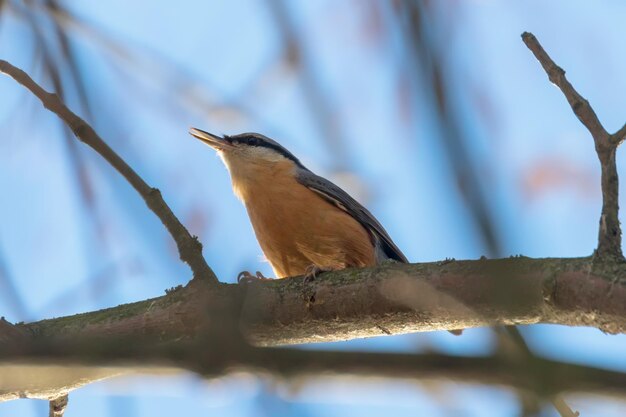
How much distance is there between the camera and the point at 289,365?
1367 millimetres

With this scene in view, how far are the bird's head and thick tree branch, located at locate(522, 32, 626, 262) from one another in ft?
8.68

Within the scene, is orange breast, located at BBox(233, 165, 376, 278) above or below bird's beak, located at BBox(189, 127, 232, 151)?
below

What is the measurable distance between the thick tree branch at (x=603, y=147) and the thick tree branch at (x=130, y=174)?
151 centimetres

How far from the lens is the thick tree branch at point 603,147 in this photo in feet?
9.53

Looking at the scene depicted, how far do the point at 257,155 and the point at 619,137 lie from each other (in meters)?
3.21

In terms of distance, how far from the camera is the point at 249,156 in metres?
5.83

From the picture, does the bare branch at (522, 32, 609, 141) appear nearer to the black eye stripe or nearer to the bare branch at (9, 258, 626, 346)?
the bare branch at (9, 258, 626, 346)

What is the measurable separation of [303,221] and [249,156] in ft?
3.23

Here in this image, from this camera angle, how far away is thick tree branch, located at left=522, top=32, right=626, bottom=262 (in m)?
2.91

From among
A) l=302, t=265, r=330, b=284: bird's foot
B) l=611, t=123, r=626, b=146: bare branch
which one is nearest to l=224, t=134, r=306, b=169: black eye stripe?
l=302, t=265, r=330, b=284: bird's foot

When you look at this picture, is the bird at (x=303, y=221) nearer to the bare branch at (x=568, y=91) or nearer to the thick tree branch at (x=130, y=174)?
the thick tree branch at (x=130, y=174)

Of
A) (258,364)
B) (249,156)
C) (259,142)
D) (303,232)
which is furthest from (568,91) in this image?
(259,142)

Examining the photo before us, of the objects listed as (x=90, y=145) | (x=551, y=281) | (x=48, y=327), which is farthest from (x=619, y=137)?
(x=48, y=327)

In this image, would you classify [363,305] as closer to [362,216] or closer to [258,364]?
[362,216]
